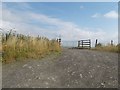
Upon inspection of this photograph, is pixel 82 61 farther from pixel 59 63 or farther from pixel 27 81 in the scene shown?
pixel 27 81

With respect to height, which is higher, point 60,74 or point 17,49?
point 17,49

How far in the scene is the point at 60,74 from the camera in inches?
449

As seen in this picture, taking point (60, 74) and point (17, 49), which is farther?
point (17, 49)

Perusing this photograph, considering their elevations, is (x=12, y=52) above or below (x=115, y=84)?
above

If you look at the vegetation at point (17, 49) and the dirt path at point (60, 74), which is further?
the vegetation at point (17, 49)

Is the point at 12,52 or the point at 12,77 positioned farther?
the point at 12,52

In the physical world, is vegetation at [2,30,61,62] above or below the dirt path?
above

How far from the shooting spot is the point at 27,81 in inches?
411

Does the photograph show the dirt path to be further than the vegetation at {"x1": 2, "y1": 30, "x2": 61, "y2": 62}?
No

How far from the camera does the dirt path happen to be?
1023 centimetres

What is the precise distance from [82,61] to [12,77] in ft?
16.0

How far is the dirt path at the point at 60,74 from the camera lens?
10227 millimetres

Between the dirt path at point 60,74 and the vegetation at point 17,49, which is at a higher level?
the vegetation at point 17,49

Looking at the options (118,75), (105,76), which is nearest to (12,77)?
(105,76)
